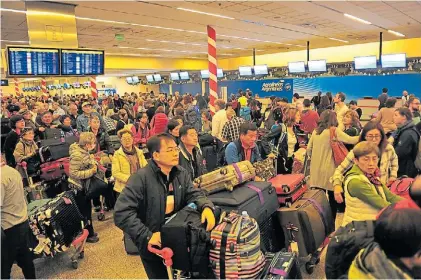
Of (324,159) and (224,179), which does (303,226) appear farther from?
Result: (324,159)

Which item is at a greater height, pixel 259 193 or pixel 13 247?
pixel 259 193

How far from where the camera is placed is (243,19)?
8609 millimetres

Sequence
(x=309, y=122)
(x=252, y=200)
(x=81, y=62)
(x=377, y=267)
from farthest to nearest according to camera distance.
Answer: (x=81, y=62) < (x=309, y=122) < (x=252, y=200) < (x=377, y=267)

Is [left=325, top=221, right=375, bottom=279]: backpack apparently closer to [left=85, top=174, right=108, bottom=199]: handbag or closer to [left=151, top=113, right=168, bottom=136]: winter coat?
[left=85, top=174, right=108, bottom=199]: handbag

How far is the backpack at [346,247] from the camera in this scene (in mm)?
1851

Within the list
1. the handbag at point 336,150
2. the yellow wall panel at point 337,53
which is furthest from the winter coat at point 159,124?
the yellow wall panel at point 337,53

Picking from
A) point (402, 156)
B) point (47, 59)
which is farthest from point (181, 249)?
point (47, 59)

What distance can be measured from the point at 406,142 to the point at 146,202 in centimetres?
345

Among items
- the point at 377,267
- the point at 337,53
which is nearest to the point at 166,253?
the point at 377,267

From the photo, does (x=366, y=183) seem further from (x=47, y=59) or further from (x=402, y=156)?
(x=47, y=59)

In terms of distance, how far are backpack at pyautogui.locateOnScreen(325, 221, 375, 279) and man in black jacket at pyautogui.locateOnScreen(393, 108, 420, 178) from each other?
2813mm

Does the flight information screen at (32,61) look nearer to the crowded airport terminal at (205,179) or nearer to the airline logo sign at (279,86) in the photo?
the crowded airport terminal at (205,179)

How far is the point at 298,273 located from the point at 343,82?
Answer: 48.0ft

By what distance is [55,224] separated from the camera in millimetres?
3637
